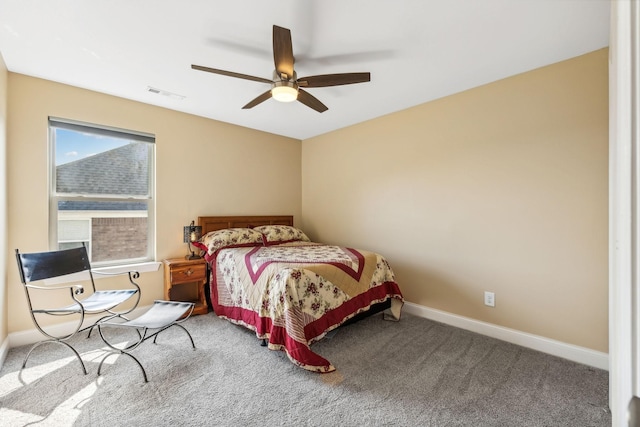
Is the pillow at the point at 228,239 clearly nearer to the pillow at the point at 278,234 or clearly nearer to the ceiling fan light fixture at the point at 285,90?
the pillow at the point at 278,234

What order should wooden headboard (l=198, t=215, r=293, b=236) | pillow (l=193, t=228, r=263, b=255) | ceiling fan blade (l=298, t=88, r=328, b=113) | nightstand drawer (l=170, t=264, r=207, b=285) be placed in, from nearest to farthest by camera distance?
ceiling fan blade (l=298, t=88, r=328, b=113) < nightstand drawer (l=170, t=264, r=207, b=285) < pillow (l=193, t=228, r=263, b=255) < wooden headboard (l=198, t=215, r=293, b=236)

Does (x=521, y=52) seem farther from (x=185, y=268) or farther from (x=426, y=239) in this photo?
(x=185, y=268)

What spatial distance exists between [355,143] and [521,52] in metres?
2.07

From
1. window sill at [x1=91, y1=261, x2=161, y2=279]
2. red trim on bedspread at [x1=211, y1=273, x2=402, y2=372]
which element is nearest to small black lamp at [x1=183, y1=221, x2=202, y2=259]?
window sill at [x1=91, y1=261, x2=161, y2=279]

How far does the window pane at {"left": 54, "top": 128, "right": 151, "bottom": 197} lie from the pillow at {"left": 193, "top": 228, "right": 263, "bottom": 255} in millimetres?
902

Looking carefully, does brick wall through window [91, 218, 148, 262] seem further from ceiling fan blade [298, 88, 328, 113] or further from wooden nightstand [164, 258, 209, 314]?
ceiling fan blade [298, 88, 328, 113]

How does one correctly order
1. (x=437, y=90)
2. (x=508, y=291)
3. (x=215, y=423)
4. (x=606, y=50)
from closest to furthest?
(x=215, y=423), (x=606, y=50), (x=508, y=291), (x=437, y=90)

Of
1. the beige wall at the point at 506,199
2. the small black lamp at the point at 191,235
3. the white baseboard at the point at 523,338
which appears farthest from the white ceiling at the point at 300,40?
the white baseboard at the point at 523,338

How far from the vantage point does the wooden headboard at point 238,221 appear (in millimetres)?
3641

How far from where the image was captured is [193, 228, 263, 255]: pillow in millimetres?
3266

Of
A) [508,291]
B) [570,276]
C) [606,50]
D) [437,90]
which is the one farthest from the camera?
[437,90]

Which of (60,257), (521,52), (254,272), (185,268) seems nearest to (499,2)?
(521,52)

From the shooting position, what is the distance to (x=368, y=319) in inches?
122

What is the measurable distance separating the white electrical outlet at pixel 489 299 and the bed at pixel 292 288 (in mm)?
830
